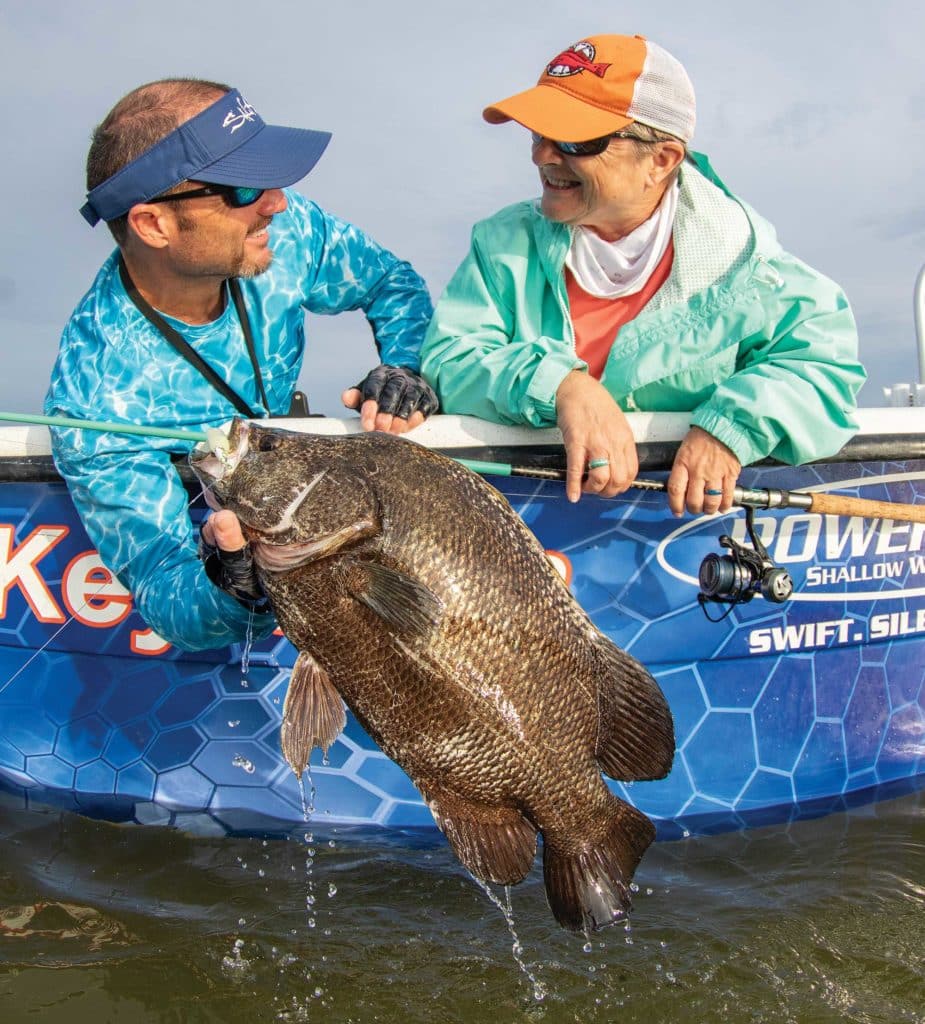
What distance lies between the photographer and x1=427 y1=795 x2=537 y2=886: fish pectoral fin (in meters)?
2.74

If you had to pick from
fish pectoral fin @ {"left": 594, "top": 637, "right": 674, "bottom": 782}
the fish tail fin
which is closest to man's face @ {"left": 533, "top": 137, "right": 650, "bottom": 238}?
fish pectoral fin @ {"left": 594, "top": 637, "right": 674, "bottom": 782}

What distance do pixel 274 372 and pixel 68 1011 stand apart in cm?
233

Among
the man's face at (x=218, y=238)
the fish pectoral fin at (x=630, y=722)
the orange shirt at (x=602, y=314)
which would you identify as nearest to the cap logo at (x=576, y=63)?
the orange shirt at (x=602, y=314)

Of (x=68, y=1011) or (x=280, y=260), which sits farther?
(x=280, y=260)

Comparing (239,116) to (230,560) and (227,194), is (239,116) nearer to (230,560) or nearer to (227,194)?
(227,194)

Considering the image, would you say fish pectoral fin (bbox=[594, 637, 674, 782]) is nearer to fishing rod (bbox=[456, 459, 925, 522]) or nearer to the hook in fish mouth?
fishing rod (bbox=[456, 459, 925, 522])

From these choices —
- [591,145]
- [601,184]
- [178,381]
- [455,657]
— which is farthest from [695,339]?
[178,381]

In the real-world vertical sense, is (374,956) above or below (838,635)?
below

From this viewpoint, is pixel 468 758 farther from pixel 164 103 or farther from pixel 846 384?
pixel 164 103

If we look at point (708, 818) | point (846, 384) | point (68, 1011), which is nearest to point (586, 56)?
point (846, 384)

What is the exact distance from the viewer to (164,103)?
3668 mm

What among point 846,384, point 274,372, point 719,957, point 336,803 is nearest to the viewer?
point 719,957

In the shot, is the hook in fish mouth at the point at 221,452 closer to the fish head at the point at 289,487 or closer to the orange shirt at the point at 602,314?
the fish head at the point at 289,487

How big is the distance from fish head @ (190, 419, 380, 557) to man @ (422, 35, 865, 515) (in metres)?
0.86
